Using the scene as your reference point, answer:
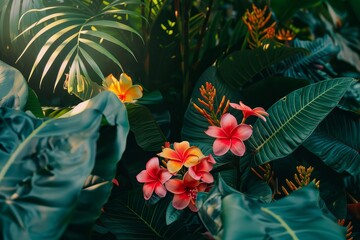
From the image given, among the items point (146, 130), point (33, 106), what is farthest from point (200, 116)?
point (33, 106)

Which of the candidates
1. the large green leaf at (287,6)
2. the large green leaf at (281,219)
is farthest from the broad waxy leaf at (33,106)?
the large green leaf at (287,6)

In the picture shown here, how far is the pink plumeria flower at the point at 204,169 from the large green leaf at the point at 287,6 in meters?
1.36

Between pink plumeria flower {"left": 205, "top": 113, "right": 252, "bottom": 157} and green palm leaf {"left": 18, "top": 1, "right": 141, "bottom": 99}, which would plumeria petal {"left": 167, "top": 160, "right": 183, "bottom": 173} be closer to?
pink plumeria flower {"left": 205, "top": 113, "right": 252, "bottom": 157}

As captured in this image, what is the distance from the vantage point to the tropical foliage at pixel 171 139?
55.1 inches

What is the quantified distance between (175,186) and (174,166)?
0.06 meters

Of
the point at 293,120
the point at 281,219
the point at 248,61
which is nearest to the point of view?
the point at 281,219

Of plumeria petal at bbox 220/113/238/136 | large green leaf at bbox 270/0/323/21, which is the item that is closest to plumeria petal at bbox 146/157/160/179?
plumeria petal at bbox 220/113/238/136

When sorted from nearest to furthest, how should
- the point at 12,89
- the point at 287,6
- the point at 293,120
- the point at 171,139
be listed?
1. the point at 293,120
2. the point at 12,89
3. the point at 171,139
4. the point at 287,6

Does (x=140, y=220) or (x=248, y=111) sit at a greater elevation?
(x=248, y=111)

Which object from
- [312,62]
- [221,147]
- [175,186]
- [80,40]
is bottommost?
[312,62]

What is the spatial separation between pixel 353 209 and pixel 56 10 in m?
1.37

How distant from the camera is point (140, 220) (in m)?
1.82

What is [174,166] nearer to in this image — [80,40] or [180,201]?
[180,201]

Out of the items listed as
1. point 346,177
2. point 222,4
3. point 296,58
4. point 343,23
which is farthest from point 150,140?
point 222,4
